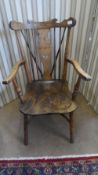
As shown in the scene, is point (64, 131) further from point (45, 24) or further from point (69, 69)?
point (45, 24)

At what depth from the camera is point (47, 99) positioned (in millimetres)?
1452

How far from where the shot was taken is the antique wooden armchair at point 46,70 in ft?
4.44

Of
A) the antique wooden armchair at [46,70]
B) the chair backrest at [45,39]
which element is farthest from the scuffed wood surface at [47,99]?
the chair backrest at [45,39]

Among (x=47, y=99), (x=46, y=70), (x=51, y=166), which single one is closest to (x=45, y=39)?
(x=46, y=70)

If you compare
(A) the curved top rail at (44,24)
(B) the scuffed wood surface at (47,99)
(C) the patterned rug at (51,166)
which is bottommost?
(C) the patterned rug at (51,166)

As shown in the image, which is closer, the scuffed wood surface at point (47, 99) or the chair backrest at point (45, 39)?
the scuffed wood surface at point (47, 99)

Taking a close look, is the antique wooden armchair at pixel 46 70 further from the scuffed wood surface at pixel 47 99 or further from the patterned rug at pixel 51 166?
the patterned rug at pixel 51 166

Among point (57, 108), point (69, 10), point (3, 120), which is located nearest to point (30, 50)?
point (69, 10)

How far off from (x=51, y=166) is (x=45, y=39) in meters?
1.09

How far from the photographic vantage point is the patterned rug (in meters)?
1.38

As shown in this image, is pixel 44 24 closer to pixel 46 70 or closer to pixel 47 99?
pixel 46 70

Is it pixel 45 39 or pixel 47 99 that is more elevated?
pixel 45 39

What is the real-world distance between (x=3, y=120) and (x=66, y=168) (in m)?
0.83

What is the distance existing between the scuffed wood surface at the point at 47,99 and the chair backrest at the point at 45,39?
0.37ft
